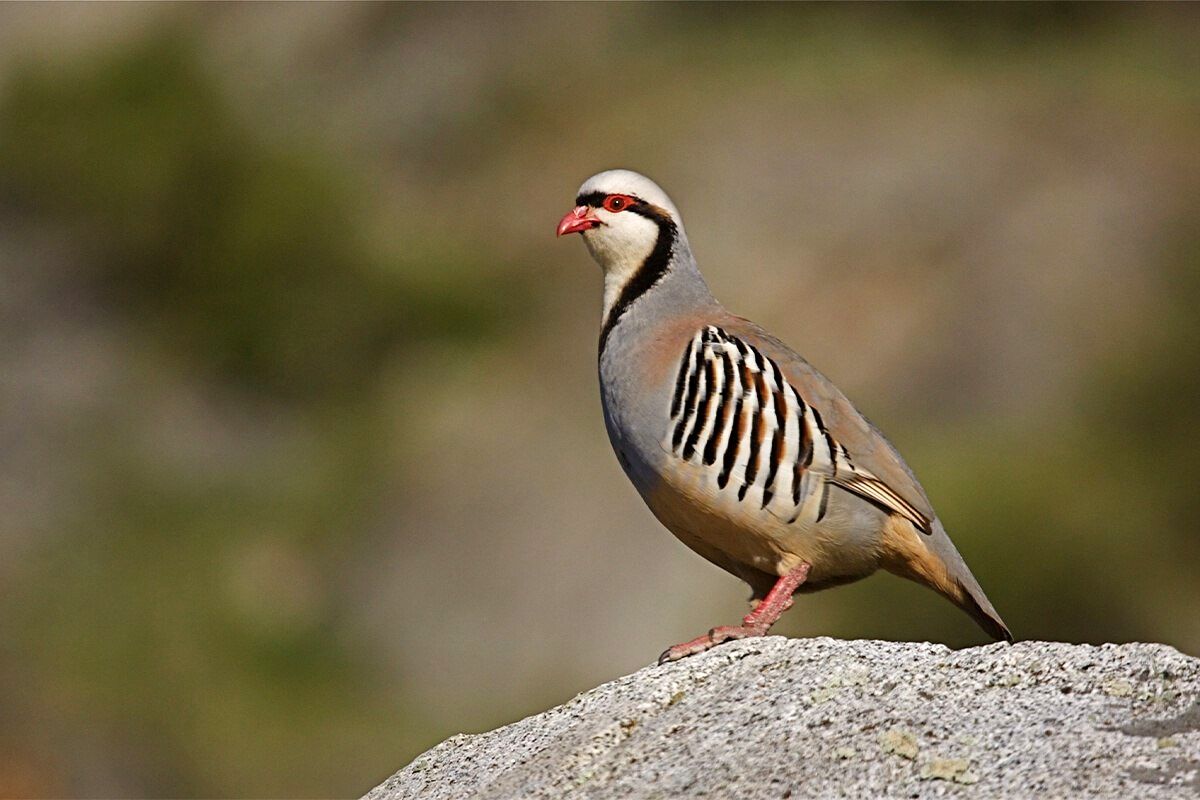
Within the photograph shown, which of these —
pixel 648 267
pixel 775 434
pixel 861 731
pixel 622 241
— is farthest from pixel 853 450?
pixel 861 731

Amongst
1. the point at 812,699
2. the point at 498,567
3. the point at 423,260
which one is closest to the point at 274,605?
the point at 498,567

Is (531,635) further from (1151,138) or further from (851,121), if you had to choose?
(1151,138)

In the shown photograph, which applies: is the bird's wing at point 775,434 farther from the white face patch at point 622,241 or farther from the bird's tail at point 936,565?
the white face patch at point 622,241

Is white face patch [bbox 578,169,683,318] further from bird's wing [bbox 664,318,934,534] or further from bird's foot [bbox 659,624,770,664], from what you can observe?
bird's foot [bbox 659,624,770,664]

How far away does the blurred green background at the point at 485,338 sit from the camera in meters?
12.1

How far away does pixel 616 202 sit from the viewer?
6.22 metres

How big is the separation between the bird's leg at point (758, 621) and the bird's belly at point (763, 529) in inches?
1.6

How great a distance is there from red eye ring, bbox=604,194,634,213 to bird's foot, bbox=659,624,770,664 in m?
1.64

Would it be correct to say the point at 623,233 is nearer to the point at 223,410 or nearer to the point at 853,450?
the point at 853,450

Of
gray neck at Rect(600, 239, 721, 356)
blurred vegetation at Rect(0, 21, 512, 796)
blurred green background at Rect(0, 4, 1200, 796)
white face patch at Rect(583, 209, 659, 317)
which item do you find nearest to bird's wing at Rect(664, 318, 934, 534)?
gray neck at Rect(600, 239, 721, 356)

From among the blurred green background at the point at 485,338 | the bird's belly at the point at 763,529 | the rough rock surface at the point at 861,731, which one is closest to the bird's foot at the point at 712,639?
the rough rock surface at the point at 861,731

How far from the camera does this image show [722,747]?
13.5 ft

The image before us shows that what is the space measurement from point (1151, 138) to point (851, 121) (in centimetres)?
254

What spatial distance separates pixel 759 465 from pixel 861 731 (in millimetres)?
1551
